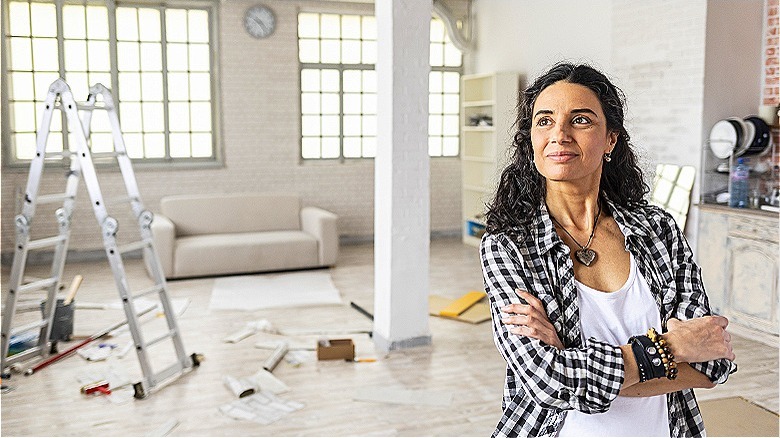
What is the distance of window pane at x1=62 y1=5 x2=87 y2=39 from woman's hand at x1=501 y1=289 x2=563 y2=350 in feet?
27.7

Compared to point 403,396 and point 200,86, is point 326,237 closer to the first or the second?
point 200,86

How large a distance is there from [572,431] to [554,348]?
0.66 ft

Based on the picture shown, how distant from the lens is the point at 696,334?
1.63 meters

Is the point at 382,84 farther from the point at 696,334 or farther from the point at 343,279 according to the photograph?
the point at 696,334

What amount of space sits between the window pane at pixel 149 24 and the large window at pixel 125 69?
0.5 inches

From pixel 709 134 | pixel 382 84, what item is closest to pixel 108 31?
pixel 382 84

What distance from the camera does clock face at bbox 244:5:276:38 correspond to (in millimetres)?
9141

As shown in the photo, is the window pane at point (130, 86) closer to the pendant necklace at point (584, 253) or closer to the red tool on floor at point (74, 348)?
the red tool on floor at point (74, 348)

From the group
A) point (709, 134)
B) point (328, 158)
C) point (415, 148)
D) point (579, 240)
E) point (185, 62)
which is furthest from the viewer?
point (328, 158)

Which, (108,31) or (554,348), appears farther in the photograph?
(108,31)

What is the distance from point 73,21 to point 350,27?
134 inches

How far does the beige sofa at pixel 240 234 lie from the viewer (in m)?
7.82

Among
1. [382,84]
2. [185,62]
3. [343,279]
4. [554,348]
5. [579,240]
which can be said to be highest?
[185,62]

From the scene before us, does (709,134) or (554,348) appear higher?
(709,134)
